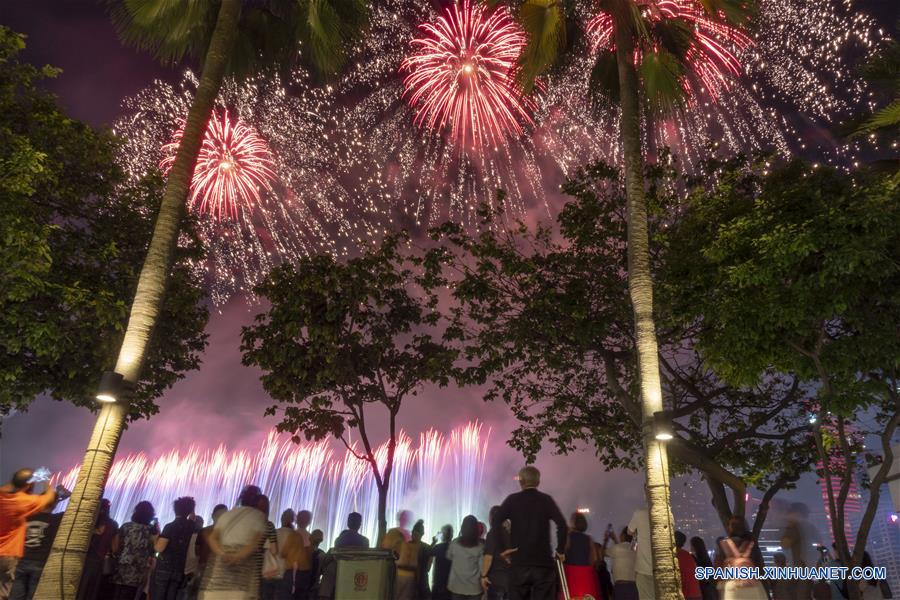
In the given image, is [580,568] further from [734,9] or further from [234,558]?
[734,9]

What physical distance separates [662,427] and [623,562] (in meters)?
2.29

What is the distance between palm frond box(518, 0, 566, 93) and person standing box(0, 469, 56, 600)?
978 cm

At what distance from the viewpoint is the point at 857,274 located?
Result: 433 inches

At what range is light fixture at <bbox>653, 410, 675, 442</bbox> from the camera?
838cm

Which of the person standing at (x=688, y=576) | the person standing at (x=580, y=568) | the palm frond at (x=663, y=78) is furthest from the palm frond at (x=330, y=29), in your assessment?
the person standing at (x=688, y=576)

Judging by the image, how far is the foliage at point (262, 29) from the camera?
1041 centimetres

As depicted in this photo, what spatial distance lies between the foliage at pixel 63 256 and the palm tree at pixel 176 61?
11.7 ft

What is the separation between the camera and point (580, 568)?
7.85 metres

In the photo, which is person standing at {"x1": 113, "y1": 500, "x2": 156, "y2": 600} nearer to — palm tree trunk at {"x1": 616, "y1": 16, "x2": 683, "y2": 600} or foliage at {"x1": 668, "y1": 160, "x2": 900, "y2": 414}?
palm tree trunk at {"x1": 616, "y1": 16, "x2": 683, "y2": 600}

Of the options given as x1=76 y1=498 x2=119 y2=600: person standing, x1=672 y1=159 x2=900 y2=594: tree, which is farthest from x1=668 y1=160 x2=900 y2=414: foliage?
x1=76 y1=498 x2=119 y2=600: person standing

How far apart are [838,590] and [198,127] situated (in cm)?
1445

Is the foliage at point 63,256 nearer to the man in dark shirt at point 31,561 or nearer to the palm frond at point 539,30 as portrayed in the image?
the man in dark shirt at point 31,561

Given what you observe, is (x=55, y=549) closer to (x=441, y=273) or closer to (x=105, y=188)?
(x=105, y=188)

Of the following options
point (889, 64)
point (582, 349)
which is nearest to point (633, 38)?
point (889, 64)
